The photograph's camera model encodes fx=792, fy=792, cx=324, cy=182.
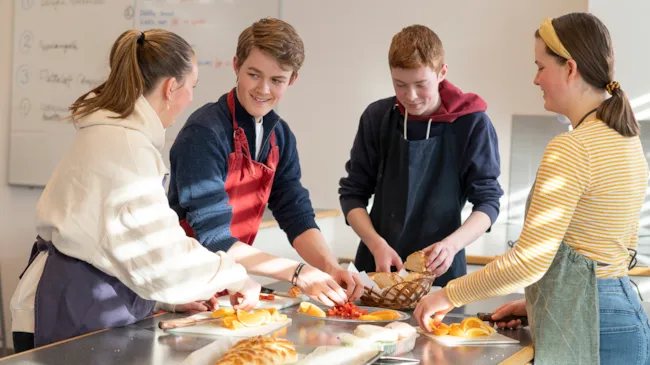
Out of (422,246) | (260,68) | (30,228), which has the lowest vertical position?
(30,228)

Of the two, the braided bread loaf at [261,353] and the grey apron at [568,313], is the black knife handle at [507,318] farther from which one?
the braided bread loaf at [261,353]

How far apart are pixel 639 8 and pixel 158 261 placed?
238cm

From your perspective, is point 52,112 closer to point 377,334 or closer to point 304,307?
point 304,307

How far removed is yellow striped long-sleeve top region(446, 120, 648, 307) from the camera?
149cm

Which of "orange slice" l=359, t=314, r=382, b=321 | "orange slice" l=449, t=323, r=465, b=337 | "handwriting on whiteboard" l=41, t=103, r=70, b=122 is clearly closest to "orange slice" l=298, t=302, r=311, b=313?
"orange slice" l=359, t=314, r=382, b=321

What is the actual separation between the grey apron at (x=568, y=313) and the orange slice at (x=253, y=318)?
22.3 inches

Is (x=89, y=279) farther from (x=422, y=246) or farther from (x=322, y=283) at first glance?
(x=422, y=246)

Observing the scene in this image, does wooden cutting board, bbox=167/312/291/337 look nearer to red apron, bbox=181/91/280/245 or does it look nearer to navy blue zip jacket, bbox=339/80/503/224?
red apron, bbox=181/91/280/245

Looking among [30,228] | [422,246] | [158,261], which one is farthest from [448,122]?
[30,228]

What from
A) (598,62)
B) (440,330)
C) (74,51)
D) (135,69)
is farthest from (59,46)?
(598,62)

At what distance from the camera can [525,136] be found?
12.3 ft

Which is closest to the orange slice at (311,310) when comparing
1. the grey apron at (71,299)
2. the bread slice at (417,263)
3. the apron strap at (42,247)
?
the bread slice at (417,263)

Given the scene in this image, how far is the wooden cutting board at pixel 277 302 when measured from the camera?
1.91 m

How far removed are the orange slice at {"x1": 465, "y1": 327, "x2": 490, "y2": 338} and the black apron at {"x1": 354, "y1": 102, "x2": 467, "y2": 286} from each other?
2.42ft
